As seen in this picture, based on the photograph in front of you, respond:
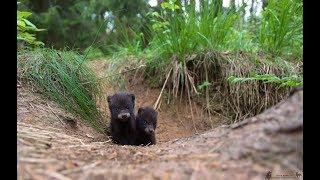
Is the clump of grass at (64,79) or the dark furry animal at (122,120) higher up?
the clump of grass at (64,79)

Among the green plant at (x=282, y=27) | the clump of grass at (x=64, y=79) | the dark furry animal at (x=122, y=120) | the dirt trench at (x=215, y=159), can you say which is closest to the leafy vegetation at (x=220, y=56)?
the green plant at (x=282, y=27)

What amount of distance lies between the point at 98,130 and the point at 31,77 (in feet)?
3.42

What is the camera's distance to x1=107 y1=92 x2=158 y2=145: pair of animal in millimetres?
4980

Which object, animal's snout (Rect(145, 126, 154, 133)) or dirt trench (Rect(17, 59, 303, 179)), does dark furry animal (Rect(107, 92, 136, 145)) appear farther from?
dirt trench (Rect(17, 59, 303, 179))

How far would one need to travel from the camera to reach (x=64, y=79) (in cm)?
499

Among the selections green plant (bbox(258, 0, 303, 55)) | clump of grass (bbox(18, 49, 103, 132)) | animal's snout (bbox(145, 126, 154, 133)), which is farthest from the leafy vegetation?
animal's snout (bbox(145, 126, 154, 133))

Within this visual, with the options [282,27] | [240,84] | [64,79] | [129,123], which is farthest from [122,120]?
[282,27]

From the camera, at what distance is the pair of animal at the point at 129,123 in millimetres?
4980

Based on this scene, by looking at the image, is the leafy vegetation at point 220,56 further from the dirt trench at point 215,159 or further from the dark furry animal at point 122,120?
the dirt trench at point 215,159

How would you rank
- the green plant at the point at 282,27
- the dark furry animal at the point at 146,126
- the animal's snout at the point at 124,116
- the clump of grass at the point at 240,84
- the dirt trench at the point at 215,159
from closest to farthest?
1. the dirt trench at the point at 215,159
2. the animal's snout at the point at 124,116
3. the dark furry animal at the point at 146,126
4. the green plant at the point at 282,27
5. the clump of grass at the point at 240,84

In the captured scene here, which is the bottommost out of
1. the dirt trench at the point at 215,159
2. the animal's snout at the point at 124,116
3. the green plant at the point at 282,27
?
the animal's snout at the point at 124,116

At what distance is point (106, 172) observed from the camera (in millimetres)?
2049

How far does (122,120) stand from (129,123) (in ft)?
0.79
